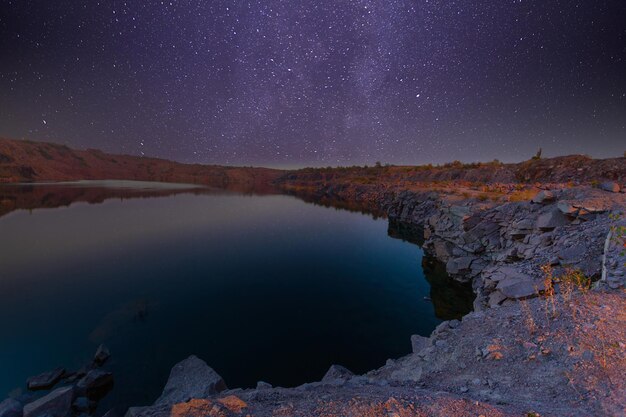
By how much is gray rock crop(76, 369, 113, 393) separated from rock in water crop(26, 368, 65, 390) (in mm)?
1351

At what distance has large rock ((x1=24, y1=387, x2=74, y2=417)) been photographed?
7.90 meters

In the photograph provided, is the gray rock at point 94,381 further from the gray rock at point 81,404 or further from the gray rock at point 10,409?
the gray rock at point 10,409

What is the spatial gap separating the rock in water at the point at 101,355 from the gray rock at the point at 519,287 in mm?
16699

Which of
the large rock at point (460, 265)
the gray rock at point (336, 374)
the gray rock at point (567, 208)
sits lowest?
the gray rock at point (336, 374)

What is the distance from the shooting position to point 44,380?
10.6 m

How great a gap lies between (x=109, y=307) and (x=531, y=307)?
21.2 meters

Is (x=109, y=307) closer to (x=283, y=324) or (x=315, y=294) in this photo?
(x=283, y=324)

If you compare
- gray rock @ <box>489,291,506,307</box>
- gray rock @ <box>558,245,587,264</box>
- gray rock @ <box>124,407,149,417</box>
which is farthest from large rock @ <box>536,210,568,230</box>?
gray rock @ <box>124,407,149,417</box>

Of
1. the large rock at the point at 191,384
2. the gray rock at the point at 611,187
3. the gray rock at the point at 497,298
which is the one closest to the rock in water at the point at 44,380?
the large rock at the point at 191,384

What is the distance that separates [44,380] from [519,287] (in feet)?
60.3

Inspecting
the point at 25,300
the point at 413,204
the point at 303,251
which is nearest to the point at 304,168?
the point at 413,204

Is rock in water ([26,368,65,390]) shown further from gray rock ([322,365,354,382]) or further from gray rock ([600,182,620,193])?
gray rock ([600,182,620,193])

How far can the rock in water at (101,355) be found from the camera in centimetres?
1177

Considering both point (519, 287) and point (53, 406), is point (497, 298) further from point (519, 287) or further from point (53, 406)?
point (53, 406)
